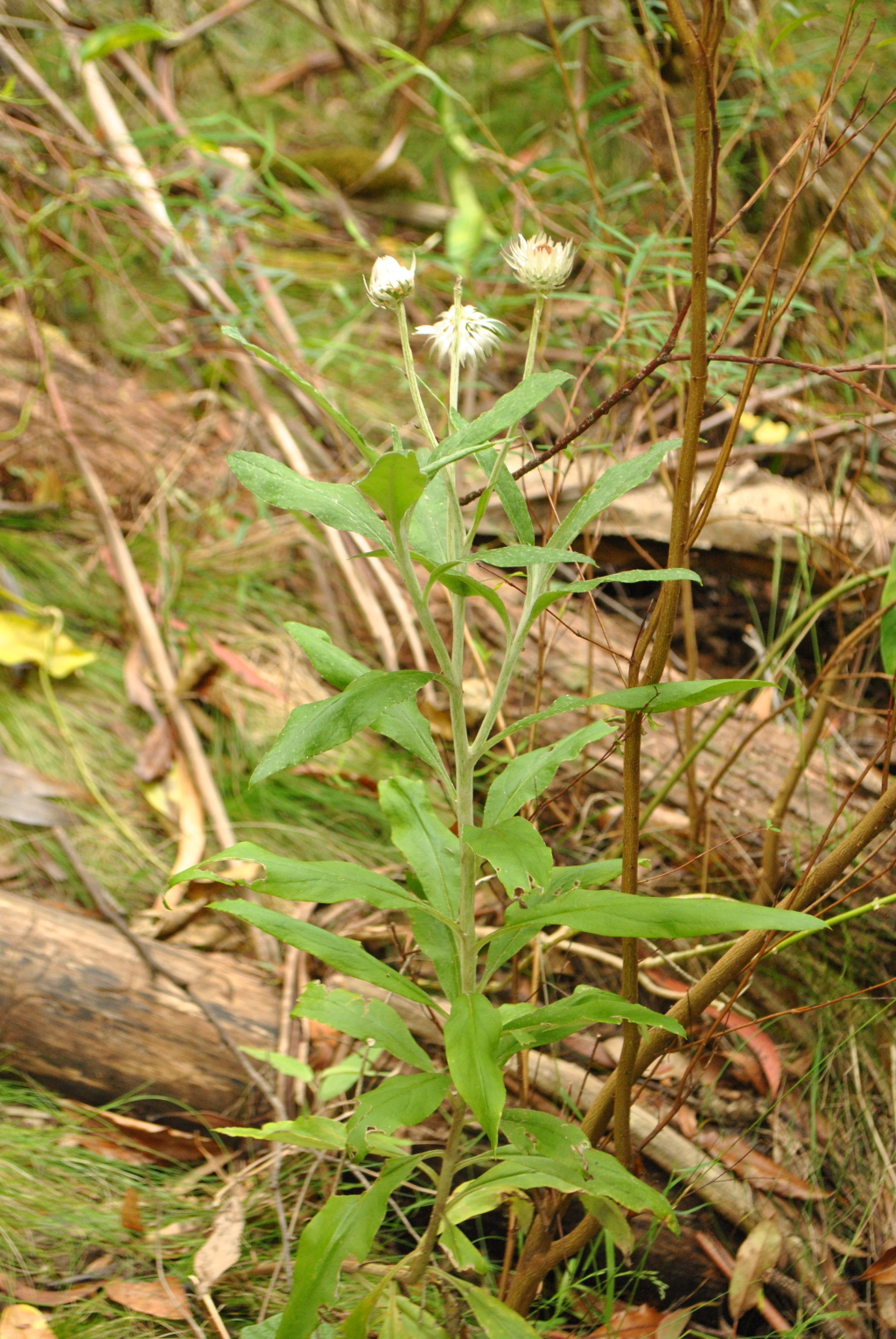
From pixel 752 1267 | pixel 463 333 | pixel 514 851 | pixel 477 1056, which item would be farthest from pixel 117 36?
pixel 752 1267

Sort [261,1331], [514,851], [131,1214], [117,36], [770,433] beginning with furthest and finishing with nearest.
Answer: [117,36] < [770,433] < [131,1214] < [261,1331] < [514,851]

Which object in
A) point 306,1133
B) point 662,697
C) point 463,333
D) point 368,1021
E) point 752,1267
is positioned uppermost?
point 463,333

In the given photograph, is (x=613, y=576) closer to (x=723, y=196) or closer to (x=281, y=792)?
(x=281, y=792)

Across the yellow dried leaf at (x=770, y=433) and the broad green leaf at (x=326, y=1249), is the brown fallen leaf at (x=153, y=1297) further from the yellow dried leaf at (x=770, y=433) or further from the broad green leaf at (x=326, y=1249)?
the yellow dried leaf at (x=770, y=433)

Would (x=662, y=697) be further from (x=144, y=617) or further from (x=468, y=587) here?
(x=144, y=617)

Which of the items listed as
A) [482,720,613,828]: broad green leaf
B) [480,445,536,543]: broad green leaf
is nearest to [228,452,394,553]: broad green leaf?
[480,445,536,543]: broad green leaf

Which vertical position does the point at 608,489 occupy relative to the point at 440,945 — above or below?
above

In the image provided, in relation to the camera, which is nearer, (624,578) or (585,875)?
(624,578)
